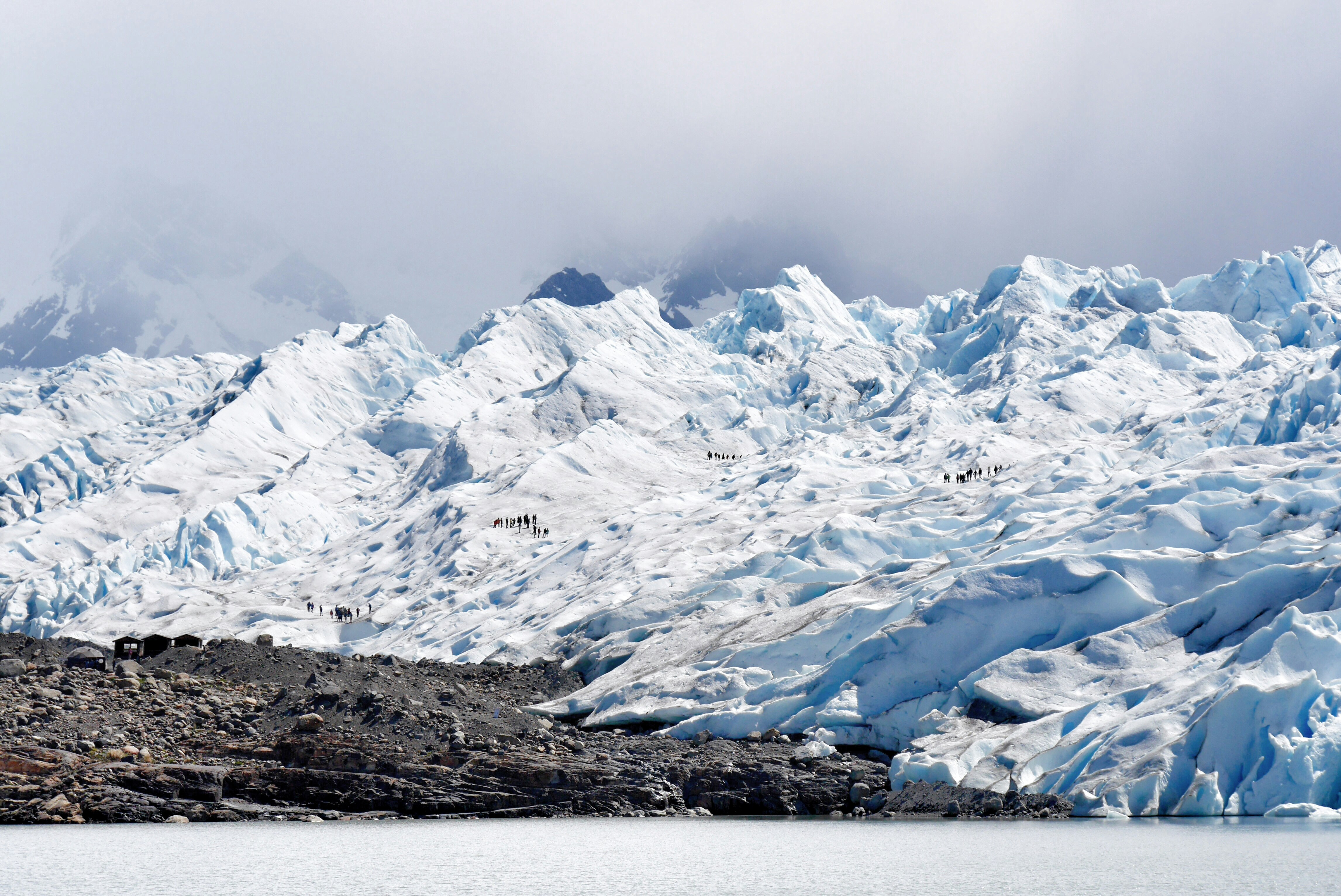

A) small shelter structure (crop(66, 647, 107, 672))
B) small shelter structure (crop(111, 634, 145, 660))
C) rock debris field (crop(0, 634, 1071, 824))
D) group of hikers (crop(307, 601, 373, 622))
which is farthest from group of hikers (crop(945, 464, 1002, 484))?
small shelter structure (crop(66, 647, 107, 672))

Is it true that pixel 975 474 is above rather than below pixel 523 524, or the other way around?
above

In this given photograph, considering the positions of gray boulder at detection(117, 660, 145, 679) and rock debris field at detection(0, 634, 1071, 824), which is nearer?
rock debris field at detection(0, 634, 1071, 824)

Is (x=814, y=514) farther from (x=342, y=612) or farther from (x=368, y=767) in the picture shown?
(x=368, y=767)

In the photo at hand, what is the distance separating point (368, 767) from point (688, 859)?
13.4 metres

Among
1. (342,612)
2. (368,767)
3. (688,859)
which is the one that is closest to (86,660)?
(368,767)

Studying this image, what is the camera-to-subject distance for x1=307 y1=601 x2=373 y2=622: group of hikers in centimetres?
7431

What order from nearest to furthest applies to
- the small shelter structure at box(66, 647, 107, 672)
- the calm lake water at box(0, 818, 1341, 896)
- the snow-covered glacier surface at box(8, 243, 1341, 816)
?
the calm lake water at box(0, 818, 1341, 896), the snow-covered glacier surface at box(8, 243, 1341, 816), the small shelter structure at box(66, 647, 107, 672)

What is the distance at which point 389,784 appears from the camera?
3516cm

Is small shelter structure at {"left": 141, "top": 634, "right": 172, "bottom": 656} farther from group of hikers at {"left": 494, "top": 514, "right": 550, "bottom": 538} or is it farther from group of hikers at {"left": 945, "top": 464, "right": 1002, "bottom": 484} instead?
group of hikers at {"left": 945, "top": 464, "right": 1002, "bottom": 484}

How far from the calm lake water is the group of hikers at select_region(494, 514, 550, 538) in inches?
1989

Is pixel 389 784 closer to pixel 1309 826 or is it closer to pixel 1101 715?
pixel 1101 715

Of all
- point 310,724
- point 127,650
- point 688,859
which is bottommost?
point 688,859

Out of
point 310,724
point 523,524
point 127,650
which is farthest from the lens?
point 523,524

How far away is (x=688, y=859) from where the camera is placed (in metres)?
25.9
